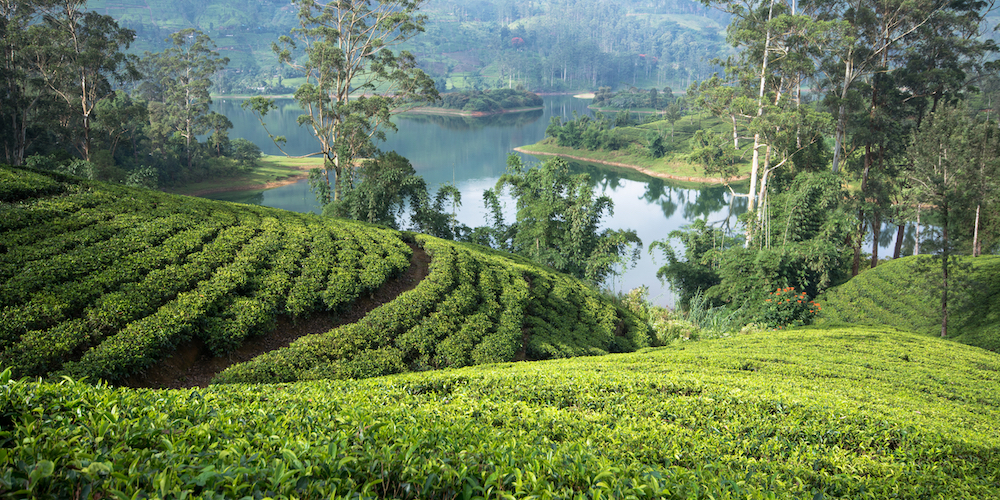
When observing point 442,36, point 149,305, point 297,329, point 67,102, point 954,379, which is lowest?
point 954,379

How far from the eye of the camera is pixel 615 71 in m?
144

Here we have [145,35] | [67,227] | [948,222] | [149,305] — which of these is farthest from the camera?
[145,35]

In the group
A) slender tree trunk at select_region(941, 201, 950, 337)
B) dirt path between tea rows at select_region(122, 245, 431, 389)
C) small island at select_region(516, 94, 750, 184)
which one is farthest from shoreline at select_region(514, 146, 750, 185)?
dirt path between tea rows at select_region(122, 245, 431, 389)

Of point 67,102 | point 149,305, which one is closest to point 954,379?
point 149,305

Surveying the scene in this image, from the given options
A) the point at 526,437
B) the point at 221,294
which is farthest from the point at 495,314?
the point at 526,437

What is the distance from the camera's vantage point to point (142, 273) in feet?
25.8

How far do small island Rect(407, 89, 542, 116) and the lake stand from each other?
12.5ft

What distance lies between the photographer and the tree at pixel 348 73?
2623 cm

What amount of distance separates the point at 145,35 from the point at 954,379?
5371 inches

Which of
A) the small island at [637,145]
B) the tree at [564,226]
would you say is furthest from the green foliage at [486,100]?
the tree at [564,226]

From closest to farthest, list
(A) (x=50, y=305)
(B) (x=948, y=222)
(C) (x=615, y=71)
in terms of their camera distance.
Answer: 1. (A) (x=50, y=305)
2. (B) (x=948, y=222)
3. (C) (x=615, y=71)

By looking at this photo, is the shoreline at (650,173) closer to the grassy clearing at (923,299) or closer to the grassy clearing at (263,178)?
the grassy clearing at (923,299)

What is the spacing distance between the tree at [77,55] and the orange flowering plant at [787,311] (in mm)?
31306

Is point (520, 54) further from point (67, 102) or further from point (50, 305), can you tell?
point (50, 305)
